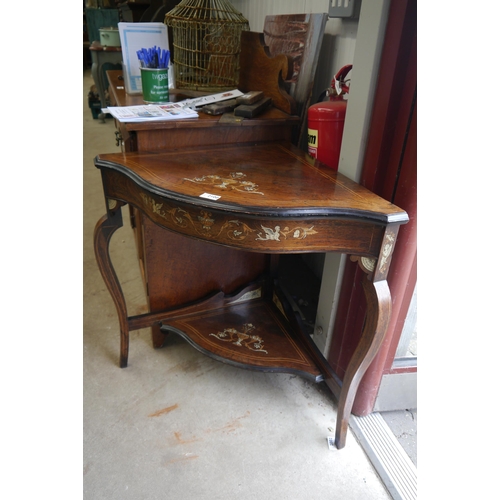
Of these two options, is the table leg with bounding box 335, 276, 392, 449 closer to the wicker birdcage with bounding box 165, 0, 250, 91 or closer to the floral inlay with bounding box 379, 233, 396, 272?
the floral inlay with bounding box 379, 233, 396, 272

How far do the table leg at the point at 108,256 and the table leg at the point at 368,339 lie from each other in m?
0.77

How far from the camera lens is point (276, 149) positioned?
1.31 metres

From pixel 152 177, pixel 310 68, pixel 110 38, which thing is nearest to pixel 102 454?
pixel 152 177

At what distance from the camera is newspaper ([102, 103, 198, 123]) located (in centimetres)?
121

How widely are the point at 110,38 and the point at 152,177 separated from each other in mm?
3397

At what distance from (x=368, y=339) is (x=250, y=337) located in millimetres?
525

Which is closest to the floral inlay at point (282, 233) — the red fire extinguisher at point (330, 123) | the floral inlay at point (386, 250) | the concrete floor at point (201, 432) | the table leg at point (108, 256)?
the floral inlay at point (386, 250)

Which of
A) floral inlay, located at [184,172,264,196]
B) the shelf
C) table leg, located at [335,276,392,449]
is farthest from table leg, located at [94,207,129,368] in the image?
table leg, located at [335,276,392,449]

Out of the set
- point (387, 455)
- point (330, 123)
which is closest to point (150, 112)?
point (330, 123)

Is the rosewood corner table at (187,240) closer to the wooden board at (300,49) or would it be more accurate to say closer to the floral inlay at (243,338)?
the wooden board at (300,49)

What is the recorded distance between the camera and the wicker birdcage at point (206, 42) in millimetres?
1516

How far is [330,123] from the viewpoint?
1.21m

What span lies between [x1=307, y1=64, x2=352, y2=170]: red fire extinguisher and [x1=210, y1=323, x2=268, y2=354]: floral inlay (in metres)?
0.65

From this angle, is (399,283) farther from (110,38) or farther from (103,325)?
(110,38)
